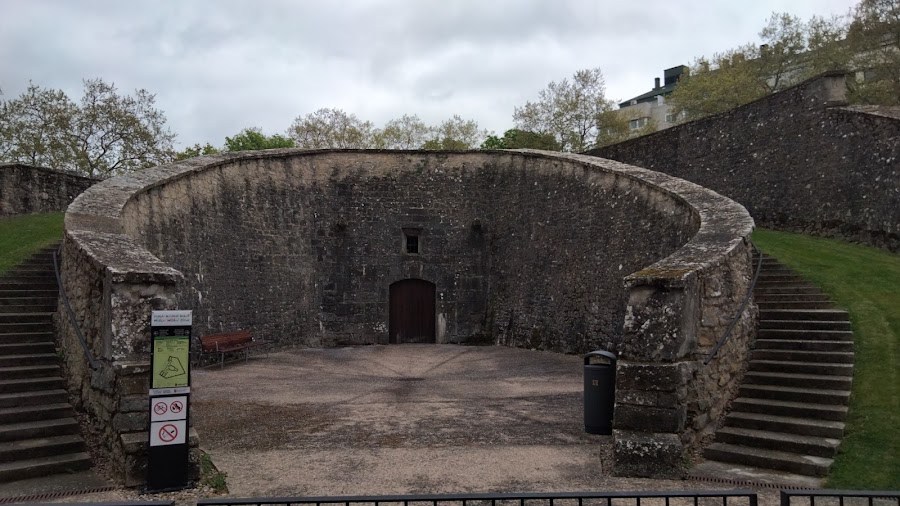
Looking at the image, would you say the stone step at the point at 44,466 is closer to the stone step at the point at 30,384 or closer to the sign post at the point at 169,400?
the sign post at the point at 169,400

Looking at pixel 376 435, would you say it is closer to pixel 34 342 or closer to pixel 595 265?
pixel 34 342

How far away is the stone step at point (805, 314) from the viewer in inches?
350

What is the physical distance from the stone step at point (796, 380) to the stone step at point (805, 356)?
347 millimetres

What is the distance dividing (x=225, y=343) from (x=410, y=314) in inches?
234

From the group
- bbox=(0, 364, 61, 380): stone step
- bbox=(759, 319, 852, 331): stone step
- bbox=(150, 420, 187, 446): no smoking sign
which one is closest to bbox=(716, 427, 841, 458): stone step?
bbox=(759, 319, 852, 331): stone step

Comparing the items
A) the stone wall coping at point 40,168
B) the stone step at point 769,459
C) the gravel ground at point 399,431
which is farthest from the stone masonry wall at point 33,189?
the stone step at point 769,459

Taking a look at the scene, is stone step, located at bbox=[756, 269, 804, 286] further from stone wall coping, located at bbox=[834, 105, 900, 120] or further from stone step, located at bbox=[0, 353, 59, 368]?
stone step, located at bbox=[0, 353, 59, 368]

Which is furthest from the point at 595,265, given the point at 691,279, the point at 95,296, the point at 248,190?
the point at 95,296

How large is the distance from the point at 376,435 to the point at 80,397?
328 centimetres

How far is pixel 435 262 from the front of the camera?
18.0 metres

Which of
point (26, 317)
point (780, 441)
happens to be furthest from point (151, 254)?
point (780, 441)

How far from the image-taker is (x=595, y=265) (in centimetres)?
1365

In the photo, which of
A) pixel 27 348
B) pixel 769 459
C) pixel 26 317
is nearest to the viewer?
pixel 769 459

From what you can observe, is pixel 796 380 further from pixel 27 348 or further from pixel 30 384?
pixel 27 348
